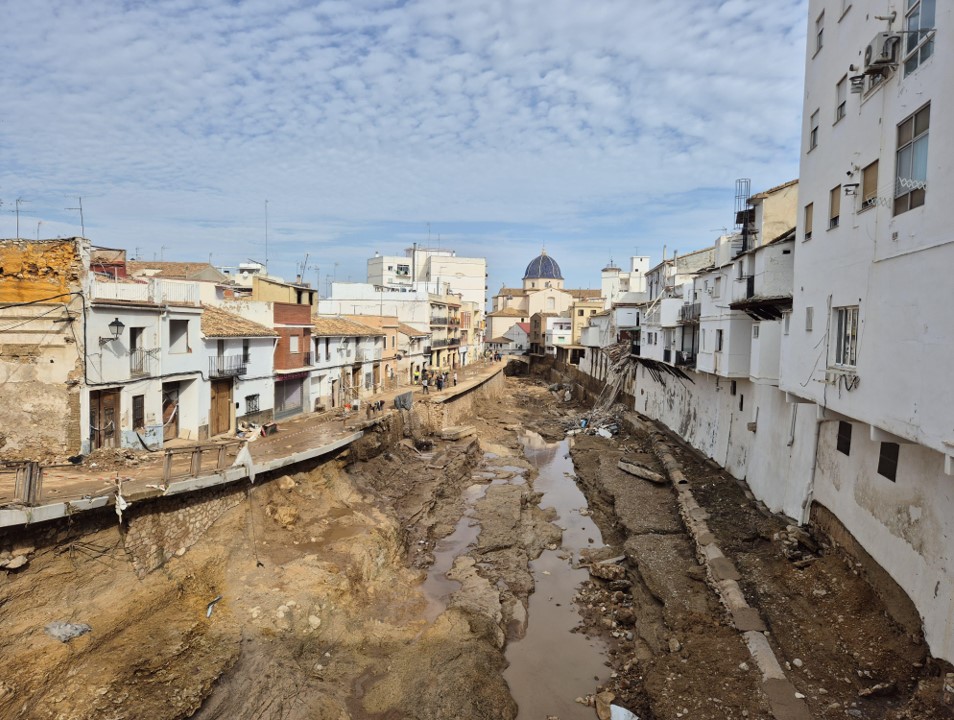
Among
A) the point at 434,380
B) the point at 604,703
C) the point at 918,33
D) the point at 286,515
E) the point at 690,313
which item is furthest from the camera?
the point at 434,380

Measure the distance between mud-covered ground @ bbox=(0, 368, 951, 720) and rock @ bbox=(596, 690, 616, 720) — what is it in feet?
0.66

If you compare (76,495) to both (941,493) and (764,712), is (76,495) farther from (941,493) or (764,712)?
(941,493)

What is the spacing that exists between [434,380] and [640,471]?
24.1 meters

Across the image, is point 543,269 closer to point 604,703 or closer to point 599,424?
point 599,424

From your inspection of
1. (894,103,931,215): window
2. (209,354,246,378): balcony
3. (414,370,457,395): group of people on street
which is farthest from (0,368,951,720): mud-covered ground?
(414,370,457,395): group of people on street

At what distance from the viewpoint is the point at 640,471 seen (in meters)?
28.1

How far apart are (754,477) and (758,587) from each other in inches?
284

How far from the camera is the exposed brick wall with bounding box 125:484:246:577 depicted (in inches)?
578

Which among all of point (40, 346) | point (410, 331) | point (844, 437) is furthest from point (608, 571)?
point (410, 331)

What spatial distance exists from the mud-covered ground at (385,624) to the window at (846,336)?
4717 mm

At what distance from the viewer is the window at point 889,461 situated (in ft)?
38.7

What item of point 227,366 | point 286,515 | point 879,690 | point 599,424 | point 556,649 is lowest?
point 556,649

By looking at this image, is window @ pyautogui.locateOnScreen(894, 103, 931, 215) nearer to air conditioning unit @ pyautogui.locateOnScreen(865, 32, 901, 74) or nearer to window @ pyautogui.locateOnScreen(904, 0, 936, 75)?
window @ pyautogui.locateOnScreen(904, 0, 936, 75)

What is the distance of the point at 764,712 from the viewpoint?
407 inches
